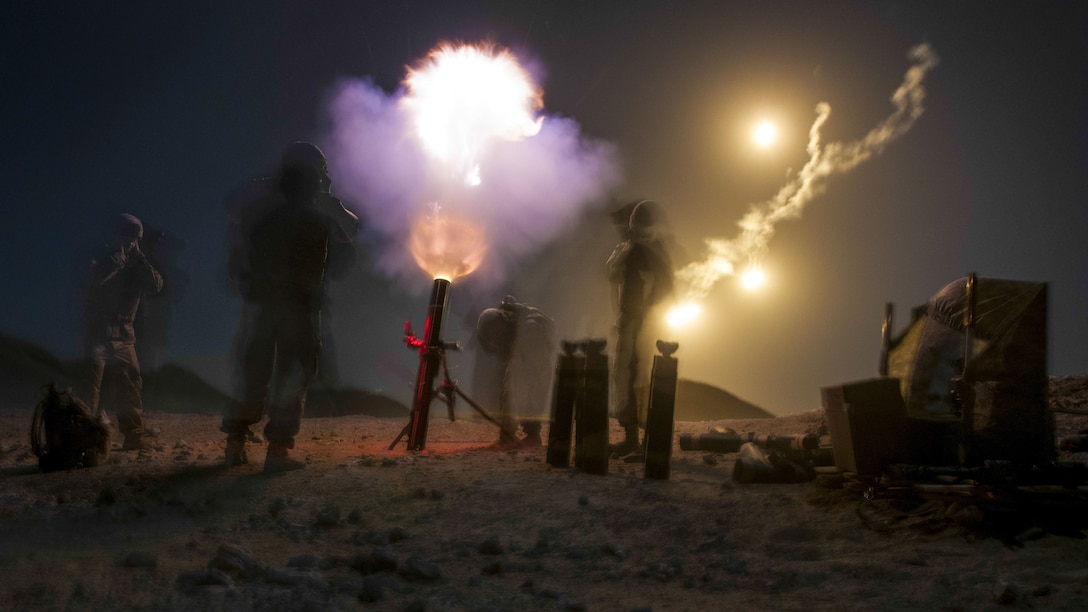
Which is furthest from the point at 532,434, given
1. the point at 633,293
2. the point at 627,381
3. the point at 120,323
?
the point at 120,323

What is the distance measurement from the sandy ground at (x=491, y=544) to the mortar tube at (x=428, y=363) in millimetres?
1466

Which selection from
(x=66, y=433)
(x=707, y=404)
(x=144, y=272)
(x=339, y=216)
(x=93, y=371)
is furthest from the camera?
(x=707, y=404)

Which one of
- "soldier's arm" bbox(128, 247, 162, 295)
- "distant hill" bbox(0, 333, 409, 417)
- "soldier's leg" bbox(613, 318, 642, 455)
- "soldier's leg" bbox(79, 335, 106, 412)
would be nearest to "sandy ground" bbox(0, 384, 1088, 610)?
"soldier's leg" bbox(613, 318, 642, 455)

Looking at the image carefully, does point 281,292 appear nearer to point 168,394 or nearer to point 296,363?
point 296,363

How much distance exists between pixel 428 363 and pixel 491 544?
4180mm

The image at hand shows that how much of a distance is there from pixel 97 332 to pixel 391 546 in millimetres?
7122

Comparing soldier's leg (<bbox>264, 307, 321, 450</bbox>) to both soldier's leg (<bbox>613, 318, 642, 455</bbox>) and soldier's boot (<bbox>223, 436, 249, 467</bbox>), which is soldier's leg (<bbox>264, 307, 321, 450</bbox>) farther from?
soldier's leg (<bbox>613, 318, 642, 455</bbox>)

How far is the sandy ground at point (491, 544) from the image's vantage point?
3.25 metres

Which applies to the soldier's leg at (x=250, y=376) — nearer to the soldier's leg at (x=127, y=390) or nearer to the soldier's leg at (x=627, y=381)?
the soldier's leg at (x=127, y=390)

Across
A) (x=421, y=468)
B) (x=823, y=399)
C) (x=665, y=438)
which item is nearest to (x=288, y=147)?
(x=421, y=468)

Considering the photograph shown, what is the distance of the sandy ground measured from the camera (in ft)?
10.6

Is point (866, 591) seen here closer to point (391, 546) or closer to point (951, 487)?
point (951, 487)

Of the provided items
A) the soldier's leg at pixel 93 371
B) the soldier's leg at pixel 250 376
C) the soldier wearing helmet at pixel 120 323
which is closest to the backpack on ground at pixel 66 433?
the soldier's leg at pixel 250 376

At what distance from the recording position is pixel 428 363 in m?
8.09
